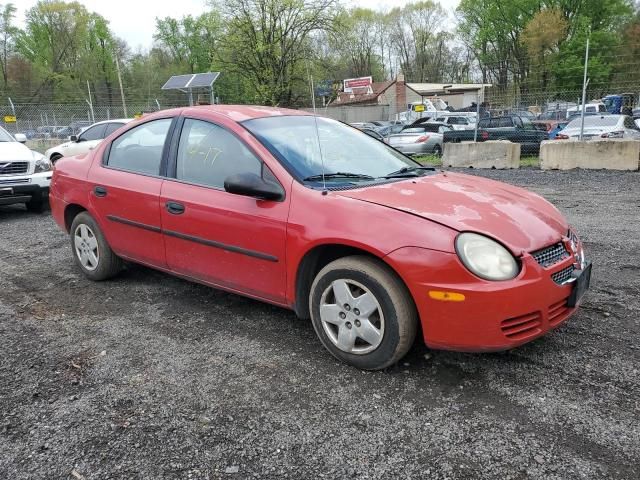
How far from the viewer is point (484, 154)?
12.9 metres

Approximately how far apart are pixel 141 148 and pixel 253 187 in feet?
5.18

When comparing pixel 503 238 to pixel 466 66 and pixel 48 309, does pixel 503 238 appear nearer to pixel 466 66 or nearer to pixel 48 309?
pixel 48 309

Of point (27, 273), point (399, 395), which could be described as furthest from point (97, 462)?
point (27, 273)

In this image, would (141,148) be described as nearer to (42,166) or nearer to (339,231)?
(339,231)

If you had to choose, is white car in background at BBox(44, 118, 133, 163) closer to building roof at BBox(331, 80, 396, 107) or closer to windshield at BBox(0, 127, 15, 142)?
windshield at BBox(0, 127, 15, 142)

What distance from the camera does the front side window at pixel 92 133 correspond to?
39.3 feet

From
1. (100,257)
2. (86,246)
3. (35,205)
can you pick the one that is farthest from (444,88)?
(100,257)

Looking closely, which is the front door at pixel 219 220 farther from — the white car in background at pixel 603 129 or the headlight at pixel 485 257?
the white car in background at pixel 603 129

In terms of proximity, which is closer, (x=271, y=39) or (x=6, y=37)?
(x=271, y=39)

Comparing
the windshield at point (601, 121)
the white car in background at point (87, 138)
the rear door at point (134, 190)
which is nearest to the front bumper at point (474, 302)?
the rear door at point (134, 190)

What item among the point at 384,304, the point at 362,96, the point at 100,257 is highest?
the point at 362,96

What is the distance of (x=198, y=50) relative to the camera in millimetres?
63438

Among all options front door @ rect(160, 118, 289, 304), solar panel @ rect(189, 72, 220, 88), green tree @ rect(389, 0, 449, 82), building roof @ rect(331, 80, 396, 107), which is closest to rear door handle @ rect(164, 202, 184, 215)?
front door @ rect(160, 118, 289, 304)

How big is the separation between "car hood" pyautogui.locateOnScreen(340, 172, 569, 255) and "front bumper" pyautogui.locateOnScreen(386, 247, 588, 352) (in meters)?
0.19
